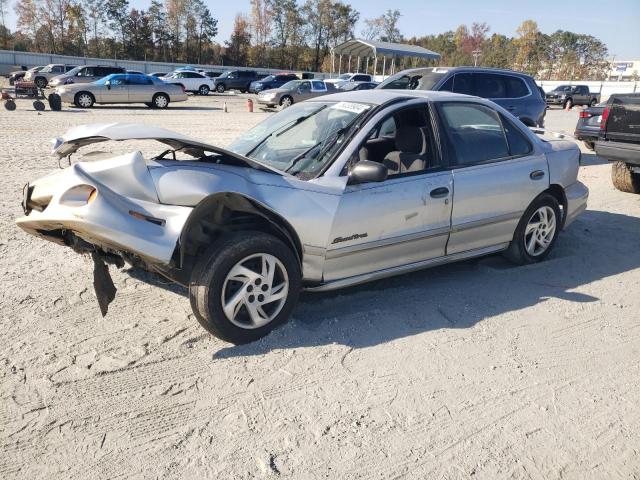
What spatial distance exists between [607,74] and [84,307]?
85.3m

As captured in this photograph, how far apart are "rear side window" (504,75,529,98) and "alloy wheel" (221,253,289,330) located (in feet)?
28.0

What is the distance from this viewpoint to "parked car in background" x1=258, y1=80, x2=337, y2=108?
24.7 m

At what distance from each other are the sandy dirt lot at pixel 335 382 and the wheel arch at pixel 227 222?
62cm

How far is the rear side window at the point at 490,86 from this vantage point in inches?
397

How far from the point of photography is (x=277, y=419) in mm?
2881

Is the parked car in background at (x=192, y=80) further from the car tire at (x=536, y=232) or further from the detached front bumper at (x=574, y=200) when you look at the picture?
the car tire at (x=536, y=232)

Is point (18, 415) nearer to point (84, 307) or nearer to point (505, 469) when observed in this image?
point (84, 307)

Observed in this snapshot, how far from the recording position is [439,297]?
14.7 feet

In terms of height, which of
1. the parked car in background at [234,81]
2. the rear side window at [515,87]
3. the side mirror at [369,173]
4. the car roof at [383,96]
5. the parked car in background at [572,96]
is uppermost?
the car roof at [383,96]

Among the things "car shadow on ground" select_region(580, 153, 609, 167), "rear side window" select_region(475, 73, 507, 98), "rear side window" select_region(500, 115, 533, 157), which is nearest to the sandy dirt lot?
"rear side window" select_region(500, 115, 533, 157)

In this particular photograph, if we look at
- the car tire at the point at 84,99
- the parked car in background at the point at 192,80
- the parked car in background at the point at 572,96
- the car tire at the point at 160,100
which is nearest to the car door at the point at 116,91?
the car tire at the point at 84,99

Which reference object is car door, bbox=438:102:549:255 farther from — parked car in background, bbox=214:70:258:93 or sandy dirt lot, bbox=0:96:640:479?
parked car in background, bbox=214:70:258:93

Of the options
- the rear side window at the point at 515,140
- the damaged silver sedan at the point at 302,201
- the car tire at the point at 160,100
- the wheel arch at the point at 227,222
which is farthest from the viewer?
the car tire at the point at 160,100

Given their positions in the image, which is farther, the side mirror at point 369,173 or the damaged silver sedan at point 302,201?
the side mirror at point 369,173
